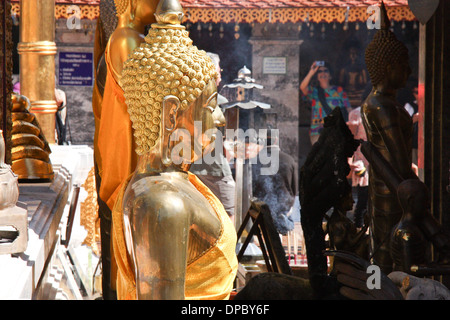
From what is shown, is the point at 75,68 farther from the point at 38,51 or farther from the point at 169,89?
the point at 169,89

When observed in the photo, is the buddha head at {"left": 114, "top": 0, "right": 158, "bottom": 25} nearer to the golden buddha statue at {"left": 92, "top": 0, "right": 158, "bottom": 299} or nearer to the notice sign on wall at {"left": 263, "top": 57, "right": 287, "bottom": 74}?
the golden buddha statue at {"left": 92, "top": 0, "right": 158, "bottom": 299}

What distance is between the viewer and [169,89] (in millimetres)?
1534

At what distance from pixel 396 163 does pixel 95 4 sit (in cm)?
535

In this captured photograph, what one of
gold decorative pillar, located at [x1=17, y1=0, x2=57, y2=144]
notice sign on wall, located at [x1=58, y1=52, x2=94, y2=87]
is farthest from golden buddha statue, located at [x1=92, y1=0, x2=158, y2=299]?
notice sign on wall, located at [x1=58, y1=52, x2=94, y2=87]

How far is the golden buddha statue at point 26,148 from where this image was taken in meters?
3.60

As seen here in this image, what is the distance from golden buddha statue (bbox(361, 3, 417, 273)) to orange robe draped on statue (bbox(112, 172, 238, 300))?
175cm

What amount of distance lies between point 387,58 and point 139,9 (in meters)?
1.59

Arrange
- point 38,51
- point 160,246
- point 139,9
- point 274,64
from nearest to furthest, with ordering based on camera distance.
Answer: point 160,246 → point 139,9 → point 38,51 → point 274,64

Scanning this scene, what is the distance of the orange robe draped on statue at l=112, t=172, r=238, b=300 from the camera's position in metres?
1.55

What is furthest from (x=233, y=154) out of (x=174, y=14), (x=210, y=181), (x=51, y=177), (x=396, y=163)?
(x=174, y=14)

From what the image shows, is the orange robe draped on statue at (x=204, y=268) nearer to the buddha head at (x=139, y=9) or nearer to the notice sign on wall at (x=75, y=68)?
the buddha head at (x=139, y=9)

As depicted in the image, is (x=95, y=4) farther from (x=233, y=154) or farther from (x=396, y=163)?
(x=396, y=163)

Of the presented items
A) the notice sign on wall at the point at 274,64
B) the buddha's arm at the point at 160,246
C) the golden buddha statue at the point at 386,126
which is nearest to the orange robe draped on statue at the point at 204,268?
the buddha's arm at the point at 160,246

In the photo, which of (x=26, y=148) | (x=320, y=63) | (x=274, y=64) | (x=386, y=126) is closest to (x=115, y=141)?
(x=386, y=126)
